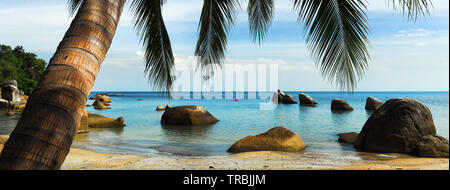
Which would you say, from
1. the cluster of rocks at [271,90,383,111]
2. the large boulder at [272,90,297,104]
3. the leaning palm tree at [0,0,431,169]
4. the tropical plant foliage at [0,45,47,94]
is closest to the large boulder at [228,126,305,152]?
the leaning palm tree at [0,0,431,169]

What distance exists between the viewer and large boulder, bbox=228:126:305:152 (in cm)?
902

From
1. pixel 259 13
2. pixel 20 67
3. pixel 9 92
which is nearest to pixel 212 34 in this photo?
pixel 259 13

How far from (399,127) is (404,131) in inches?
7.0

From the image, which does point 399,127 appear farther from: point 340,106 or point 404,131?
point 340,106

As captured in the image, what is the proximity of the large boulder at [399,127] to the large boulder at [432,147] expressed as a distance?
190 mm

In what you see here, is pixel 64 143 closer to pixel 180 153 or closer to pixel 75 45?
pixel 75 45

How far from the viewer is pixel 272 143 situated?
9.02 m

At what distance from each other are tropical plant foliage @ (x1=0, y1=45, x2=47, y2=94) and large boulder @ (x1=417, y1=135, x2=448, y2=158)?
41.5m

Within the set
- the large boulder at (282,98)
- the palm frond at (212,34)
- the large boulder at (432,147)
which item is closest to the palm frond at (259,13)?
the palm frond at (212,34)

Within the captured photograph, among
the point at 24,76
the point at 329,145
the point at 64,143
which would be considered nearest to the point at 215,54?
the point at 64,143

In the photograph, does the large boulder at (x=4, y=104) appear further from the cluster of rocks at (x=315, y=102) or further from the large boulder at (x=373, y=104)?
the large boulder at (x=373, y=104)

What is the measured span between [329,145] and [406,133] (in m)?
3.06

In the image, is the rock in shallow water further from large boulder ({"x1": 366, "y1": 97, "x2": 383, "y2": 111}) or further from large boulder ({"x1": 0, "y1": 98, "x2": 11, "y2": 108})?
large boulder ({"x1": 366, "y1": 97, "x2": 383, "y2": 111})
